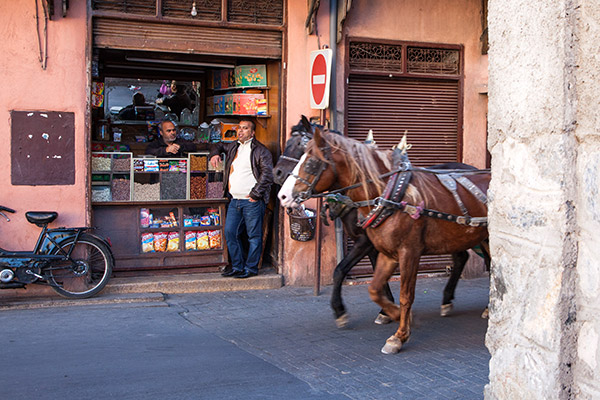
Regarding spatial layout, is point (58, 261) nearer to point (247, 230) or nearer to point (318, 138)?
point (247, 230)

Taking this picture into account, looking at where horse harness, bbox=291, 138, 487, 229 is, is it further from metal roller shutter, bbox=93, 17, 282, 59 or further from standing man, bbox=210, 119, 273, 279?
metal roller shutter, bbox=93, 17, 282, 59

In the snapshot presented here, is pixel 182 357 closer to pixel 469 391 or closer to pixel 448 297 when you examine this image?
pixel 469 391

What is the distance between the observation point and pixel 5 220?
7551mm

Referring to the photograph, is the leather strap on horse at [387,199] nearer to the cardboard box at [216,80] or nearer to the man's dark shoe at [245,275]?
the man's dark shoe at [245,275]

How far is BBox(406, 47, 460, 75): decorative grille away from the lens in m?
9.34

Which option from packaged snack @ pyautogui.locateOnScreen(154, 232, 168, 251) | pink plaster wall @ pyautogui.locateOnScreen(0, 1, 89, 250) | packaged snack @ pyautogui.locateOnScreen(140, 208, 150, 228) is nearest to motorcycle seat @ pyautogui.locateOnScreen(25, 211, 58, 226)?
pink plaster wall @ pyautogui.locateOnScreen(0, 1, 89, 250)

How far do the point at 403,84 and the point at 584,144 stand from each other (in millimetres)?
7239

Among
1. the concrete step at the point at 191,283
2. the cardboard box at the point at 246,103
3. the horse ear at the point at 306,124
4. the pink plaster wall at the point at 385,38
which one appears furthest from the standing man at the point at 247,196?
the horse ear at the point at 306,124

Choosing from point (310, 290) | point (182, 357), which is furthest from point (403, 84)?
point (182, 357)

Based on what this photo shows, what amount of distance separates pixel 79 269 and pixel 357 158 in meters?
3.59

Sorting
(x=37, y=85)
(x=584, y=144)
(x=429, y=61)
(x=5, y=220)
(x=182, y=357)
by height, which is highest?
(x=429, y=61)

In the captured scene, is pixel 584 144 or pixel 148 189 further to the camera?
pixel 148 189

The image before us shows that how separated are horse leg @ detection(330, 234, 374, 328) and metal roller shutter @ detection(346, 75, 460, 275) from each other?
2428 millimetres

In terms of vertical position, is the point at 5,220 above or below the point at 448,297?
above
